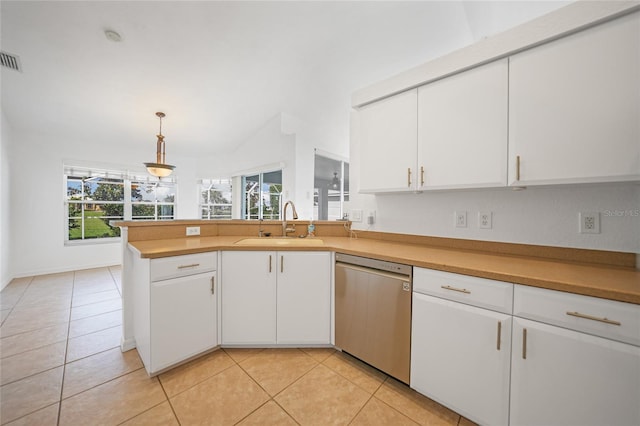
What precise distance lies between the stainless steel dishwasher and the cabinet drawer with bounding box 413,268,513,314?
0.09 meters

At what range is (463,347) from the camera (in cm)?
123

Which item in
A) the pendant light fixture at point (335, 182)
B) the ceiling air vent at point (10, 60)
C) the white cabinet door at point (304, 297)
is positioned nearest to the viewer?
the white cabinet door at point (304, 297)

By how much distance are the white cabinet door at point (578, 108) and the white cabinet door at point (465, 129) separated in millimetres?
61

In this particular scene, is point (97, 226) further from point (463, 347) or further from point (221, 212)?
point (463, 347)

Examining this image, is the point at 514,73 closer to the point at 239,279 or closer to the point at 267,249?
the point at 267,249

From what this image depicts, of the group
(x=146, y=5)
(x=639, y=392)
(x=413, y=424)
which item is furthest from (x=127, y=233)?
(x=639, y=392)

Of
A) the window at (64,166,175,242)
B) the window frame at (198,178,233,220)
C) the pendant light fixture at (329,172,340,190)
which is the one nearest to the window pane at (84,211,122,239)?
the window at (64,166,175,242)

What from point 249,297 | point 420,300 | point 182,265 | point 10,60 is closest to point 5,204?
point 10,60

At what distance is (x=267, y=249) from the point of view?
1813 millimetres

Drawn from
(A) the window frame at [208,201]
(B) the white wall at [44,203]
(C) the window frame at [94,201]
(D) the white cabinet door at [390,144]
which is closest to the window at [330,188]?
(A) the window frame at [208,201]

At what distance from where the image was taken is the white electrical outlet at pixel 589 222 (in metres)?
1.35

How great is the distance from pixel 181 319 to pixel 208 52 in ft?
9.90

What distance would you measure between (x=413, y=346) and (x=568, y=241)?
1157mm

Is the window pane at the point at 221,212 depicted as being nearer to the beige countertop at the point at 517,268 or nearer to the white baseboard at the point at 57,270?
the white baseboard at the point at 57,270
